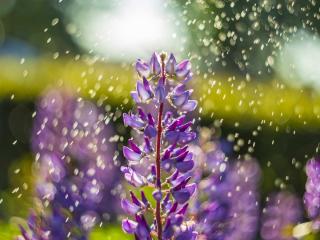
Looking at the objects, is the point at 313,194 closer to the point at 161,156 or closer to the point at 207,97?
the point at 161,156

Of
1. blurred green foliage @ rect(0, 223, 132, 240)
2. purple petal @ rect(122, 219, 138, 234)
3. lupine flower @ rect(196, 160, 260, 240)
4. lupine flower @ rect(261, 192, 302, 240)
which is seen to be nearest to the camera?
purple petal @ rect(122, 219, 138, 234)

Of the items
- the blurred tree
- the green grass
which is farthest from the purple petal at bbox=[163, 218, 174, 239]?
the blurred tree

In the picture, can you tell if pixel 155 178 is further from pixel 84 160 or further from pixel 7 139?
pixel 7 139

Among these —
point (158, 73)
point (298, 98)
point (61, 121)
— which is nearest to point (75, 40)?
point (298, 98)

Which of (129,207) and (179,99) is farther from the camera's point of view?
(179,99)

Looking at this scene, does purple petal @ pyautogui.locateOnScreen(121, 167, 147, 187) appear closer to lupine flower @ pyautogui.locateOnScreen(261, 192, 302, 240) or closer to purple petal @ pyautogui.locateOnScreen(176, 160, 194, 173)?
purple petal @ pyautogui.locateOnScreen(176, 160, 194, 173)

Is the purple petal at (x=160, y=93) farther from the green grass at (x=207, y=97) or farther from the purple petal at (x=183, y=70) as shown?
the green grass at (x=207, y=97)

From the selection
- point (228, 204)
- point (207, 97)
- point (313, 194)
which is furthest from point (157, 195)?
point (207, 97)

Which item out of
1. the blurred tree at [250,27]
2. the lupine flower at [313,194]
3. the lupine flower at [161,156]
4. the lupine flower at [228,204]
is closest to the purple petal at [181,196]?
the lupine flower at [161,156]
